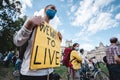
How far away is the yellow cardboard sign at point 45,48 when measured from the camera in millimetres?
2507

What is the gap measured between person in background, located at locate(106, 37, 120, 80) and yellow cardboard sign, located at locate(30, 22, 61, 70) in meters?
3.59

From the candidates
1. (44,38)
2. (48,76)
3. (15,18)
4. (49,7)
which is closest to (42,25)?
(44,38)

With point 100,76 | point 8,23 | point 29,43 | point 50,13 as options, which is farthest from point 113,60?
point 8,23

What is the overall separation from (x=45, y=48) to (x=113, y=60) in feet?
14.5

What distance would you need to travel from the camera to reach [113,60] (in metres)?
6.80

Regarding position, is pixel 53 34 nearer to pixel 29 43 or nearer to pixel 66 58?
pixel 29 43

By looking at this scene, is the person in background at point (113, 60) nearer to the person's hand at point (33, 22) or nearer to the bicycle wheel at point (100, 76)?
the bicycle wheel at point (100, 76)

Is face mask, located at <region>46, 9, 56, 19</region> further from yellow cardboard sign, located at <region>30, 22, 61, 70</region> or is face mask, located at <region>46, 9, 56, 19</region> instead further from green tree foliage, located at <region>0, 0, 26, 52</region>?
green tree foliage, located at <region>0, 0, 26, 52</region>

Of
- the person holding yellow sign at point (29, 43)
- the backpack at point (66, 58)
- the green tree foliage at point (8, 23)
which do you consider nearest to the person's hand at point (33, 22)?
the person holding yellow sign at point (29, 43)

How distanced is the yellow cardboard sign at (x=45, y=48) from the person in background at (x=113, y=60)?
3.59 m

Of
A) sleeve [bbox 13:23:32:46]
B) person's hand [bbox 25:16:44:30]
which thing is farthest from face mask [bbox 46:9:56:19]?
sleeve [bbox 13:23:32:46]

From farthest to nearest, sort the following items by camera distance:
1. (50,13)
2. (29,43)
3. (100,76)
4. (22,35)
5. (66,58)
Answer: (100,76), (66,58), (50,13), (29,43), (22,35)

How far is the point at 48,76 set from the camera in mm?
2689

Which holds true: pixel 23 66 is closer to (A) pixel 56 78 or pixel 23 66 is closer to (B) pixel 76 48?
(A) pixel 56 78
